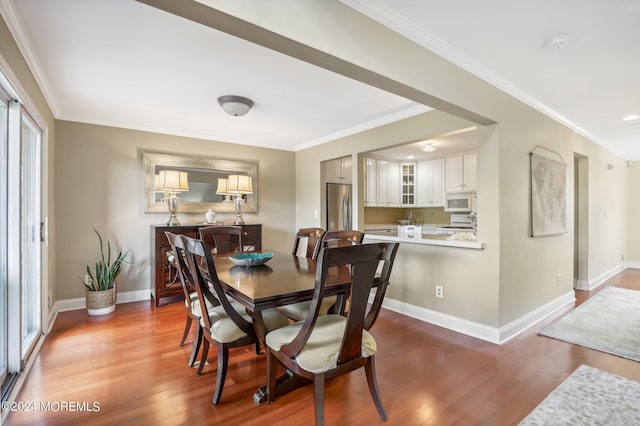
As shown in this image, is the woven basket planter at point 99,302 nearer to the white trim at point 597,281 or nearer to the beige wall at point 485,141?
the beige wall at point 485,141

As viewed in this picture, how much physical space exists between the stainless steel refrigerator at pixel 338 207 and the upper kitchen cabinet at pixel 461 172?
215 centimetres

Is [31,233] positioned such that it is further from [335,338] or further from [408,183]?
[408,183]

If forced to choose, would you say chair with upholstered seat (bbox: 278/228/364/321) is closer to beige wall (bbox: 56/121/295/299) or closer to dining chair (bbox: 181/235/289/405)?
dining chair (bbox: 181/235/289/405)

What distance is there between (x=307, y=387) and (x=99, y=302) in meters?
2.79

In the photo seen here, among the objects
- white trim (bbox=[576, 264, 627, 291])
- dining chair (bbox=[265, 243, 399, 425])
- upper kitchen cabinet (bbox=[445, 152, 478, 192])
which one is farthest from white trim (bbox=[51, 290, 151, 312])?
white trim (bbox=[576, 264, 627, 291])

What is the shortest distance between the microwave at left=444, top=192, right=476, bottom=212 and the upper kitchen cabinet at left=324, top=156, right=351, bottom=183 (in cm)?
205

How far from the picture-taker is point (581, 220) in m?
4.50

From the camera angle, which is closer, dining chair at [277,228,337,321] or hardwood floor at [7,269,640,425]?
hardwood floor at [7,269,640,425]

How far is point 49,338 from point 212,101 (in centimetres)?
270

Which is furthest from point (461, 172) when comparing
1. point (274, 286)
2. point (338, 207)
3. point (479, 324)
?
point (274, 286)

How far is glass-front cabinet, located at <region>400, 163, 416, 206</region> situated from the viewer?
22.0ft

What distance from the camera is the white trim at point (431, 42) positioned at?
1658 millimetres

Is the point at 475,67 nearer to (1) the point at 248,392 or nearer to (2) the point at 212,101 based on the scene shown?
(2) the point at 212,101

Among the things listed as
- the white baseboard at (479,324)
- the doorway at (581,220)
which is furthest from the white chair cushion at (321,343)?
the doorway at (581,220)
